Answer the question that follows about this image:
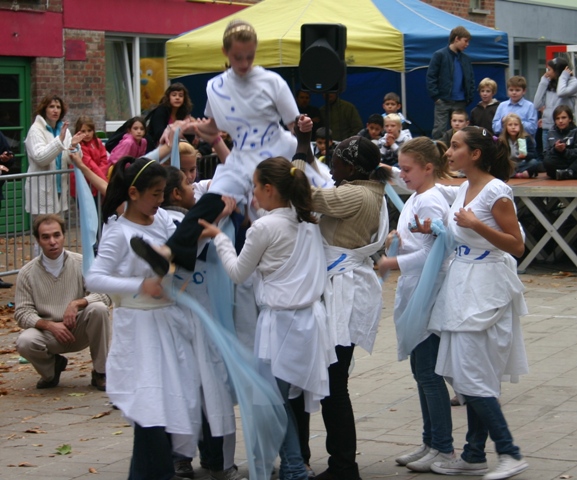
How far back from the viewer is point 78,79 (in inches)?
707

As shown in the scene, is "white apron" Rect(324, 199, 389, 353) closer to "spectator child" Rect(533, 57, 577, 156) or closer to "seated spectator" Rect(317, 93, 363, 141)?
"seated spectator" Rect(317, 93, 363, 141)

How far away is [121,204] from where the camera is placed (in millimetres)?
5324

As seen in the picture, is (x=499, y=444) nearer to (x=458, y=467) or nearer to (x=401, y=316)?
(x=458, y=467)

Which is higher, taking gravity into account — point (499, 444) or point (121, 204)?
point (121, 204)

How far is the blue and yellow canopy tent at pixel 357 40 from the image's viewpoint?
15.3m

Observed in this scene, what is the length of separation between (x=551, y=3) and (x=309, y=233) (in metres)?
26.9

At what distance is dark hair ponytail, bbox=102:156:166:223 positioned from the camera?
5172mm

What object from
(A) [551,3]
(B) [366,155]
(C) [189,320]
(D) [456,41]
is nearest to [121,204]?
(C) [189,320]

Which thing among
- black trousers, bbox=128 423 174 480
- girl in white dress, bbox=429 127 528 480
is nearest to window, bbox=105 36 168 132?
girl in white dress, bbox=429 127 528 480

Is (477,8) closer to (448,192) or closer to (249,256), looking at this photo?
(448,192)

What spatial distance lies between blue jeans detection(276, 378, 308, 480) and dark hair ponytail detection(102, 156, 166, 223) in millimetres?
1126

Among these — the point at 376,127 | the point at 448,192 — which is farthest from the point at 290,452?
the point at 376,127

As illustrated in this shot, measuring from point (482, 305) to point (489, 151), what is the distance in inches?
31.3

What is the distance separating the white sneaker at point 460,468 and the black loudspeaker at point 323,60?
5.44 meters
